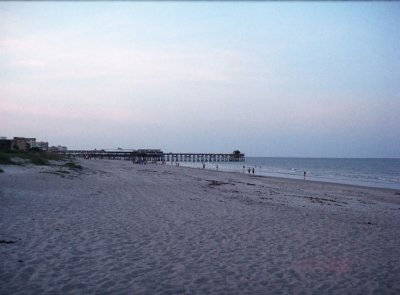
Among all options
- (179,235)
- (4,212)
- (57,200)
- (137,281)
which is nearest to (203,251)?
(179,235)

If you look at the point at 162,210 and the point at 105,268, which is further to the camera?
the point at 162,210

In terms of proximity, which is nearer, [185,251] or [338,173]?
[185,251]

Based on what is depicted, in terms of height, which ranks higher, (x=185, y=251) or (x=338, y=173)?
(x=185, y=251)

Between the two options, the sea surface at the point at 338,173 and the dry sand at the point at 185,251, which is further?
the sea surface at the point at 338,173

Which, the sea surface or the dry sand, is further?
the sea surface

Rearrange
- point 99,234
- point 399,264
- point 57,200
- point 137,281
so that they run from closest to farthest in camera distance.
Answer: point 137,281, point 399,264, point 99,234, point 57,200

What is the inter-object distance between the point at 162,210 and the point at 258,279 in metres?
5.90

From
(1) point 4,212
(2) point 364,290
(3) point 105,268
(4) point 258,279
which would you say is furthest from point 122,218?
(2) point 364,290

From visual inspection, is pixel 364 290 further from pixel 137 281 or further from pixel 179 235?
pixel 179 235

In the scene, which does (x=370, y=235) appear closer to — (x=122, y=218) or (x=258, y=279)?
(x=258, y=279)

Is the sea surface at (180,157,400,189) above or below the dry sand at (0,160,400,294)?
below

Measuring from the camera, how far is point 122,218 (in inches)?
354

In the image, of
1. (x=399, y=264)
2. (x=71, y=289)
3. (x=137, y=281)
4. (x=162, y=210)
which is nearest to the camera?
(x=71, y=289)

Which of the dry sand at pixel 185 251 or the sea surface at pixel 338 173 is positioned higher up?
the dry sand at pixel 185 251
